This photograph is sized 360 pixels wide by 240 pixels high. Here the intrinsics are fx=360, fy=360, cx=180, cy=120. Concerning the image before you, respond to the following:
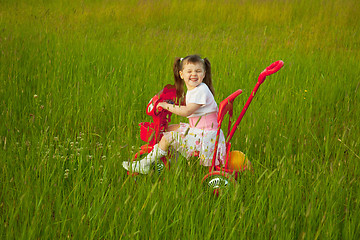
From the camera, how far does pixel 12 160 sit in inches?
87.4

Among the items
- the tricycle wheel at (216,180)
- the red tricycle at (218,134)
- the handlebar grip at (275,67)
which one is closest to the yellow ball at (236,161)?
the red tricycle at (218,134)

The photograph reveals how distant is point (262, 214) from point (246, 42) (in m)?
4.32

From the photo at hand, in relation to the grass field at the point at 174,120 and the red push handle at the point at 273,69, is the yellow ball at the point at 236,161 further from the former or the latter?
the red push handle at the point at 273,69

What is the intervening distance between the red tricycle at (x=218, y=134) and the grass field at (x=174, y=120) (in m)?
0.08

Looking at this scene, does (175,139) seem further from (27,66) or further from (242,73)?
(27,66)

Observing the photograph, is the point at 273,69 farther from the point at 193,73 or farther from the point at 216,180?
the point at 216,180

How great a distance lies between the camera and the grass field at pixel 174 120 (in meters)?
1.79

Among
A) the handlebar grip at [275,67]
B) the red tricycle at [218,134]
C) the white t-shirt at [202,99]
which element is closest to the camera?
the handlebar grip at [275,67]

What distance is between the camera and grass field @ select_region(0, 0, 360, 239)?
1.79 m

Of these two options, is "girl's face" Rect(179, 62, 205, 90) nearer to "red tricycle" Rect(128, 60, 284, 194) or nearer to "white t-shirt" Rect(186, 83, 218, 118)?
"white t-shirt" Rect(186, 83, 218, 118)

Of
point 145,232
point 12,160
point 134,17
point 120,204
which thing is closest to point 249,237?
point 145,232

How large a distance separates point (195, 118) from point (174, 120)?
0.71 m

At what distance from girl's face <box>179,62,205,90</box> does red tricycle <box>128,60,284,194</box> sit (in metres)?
0.20

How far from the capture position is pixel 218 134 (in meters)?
2.20
